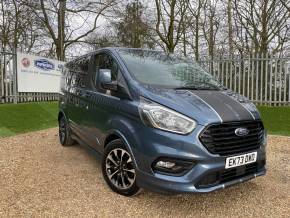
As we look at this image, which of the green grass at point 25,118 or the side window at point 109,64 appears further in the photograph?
the green grass at point 25,118

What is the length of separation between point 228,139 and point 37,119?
24.6 ft

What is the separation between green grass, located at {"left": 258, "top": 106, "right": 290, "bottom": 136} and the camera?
812cm

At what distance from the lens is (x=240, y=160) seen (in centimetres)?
330

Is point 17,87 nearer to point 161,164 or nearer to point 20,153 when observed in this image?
point 20,153

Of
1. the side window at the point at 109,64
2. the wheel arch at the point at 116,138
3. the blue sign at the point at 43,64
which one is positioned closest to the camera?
the wheel arch at the point at 116,138

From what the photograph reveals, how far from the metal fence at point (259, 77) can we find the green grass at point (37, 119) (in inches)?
29.3

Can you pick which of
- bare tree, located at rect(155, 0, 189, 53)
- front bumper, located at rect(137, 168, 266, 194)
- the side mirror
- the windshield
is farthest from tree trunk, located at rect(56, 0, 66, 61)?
front bumper, located at rect(137, 168, 266, 194)

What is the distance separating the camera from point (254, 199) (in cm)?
373

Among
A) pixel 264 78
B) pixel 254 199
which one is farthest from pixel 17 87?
pixel 254 199

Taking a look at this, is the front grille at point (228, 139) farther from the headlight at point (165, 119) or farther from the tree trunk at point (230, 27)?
the tree trunk at point (230, 27)

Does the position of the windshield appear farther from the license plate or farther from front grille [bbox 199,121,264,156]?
the license plate

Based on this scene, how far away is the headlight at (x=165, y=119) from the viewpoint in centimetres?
306

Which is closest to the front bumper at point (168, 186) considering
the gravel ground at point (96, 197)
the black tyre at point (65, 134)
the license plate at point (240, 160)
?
the license plate at point (240, 160)

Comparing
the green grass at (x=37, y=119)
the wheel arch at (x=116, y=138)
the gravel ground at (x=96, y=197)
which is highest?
the wheel arch at (x=116, y=138)
